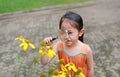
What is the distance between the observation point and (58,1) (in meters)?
13.3

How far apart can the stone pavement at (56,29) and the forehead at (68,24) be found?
1526 mm

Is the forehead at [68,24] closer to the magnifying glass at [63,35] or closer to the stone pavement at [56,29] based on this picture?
Result: the magnifying glass at [63,35]

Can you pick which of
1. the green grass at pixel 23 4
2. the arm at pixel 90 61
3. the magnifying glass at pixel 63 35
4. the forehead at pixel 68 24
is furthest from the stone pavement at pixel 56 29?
the magnifying glass at pixel 63 35

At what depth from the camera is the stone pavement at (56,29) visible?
6309 millimetres

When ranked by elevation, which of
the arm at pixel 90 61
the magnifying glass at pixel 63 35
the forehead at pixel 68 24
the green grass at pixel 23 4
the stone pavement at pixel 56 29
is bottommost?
the arm at pixel 90 61

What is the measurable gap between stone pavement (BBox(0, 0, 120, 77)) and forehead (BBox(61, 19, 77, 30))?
153 centimetres

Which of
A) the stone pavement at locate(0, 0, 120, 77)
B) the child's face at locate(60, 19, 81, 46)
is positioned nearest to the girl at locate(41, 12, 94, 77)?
the child's face at locate(60, 19, 81, 46)

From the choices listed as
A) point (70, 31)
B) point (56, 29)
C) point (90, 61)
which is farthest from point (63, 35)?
point (56, 29)

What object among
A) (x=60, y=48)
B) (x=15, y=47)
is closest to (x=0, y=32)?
(x=15, y=47)

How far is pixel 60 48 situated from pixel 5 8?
32.0 feet

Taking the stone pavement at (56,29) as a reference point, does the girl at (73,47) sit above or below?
below

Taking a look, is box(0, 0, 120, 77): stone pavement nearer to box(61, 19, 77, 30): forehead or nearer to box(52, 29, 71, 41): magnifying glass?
box(61, 19, 77, 30): forehead

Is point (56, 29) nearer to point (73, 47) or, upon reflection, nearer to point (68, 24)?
point (73, 47)

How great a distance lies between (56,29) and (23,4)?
3.90 m
